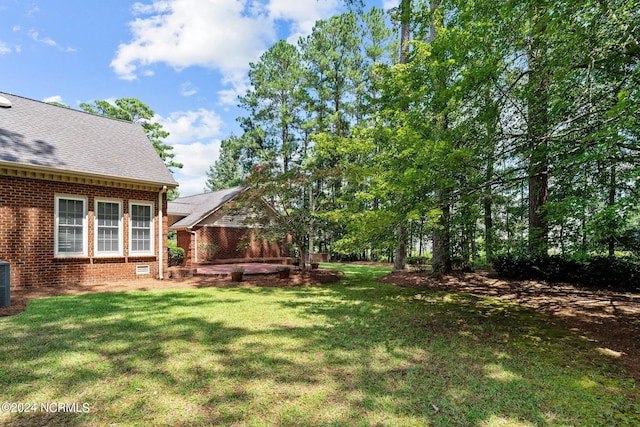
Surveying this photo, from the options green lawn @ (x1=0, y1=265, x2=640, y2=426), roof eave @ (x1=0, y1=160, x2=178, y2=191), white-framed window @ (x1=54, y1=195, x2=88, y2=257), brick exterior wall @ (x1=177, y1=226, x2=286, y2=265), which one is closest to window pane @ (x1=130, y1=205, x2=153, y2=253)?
roof eave @ (x1=0, y1=160, x2=178, y2=191)

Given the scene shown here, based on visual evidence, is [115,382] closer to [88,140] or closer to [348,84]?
[88,140]

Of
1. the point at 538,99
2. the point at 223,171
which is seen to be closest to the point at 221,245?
the point at 538,99

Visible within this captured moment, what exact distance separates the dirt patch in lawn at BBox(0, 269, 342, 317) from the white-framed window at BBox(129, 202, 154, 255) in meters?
1.21

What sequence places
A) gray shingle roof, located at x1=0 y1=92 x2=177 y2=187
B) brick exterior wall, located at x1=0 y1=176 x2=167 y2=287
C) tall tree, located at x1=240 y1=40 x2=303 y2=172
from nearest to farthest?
brick exterior wall, located at x1=0 y1=176 x2=167 y2=287
gray shingle roof, located at x1=0 y1=92 x2=177 y2=187
tall tree, located at x1=240 y1=40 x2=303 y2=172

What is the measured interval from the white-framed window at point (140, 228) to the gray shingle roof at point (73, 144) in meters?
1.16

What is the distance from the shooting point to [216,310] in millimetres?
7215

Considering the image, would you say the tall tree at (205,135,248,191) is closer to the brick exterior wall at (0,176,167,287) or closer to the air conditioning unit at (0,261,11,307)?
the brick exterior wall at (0,176,167,287)

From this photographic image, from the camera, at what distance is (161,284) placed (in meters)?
10.8

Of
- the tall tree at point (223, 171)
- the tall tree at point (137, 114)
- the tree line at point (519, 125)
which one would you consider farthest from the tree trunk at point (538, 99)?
the tall tree at point (223, 171)

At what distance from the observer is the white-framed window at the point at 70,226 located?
9898mm

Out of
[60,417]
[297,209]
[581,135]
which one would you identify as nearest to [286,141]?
[297,209]

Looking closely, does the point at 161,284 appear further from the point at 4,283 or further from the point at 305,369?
the point at 305,369

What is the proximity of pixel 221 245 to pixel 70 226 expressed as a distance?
34.8 ft

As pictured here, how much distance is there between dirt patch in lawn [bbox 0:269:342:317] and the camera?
8.03 m
